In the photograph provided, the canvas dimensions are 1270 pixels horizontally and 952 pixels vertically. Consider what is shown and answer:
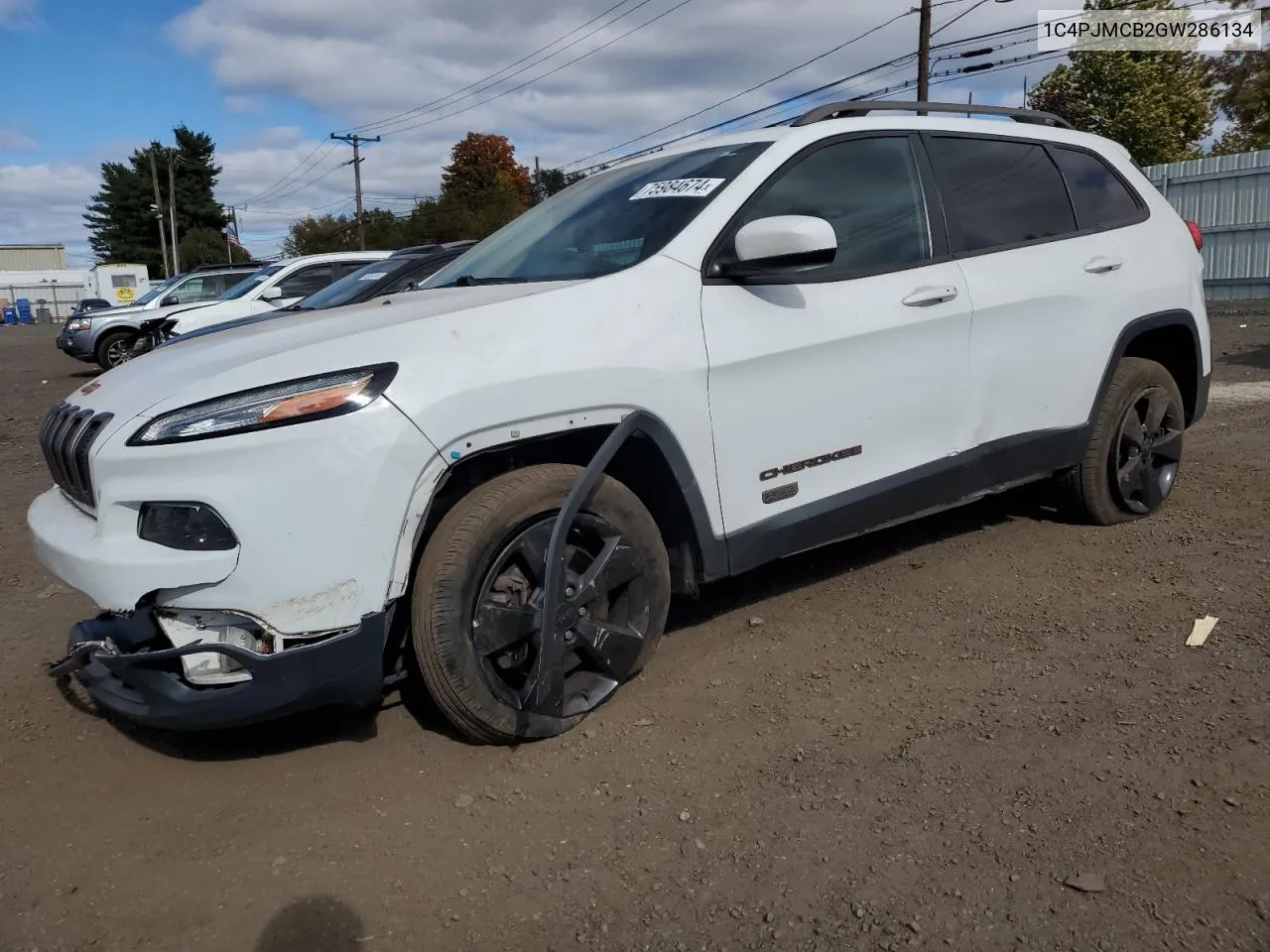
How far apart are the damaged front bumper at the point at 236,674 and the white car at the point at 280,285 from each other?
35.0 ft

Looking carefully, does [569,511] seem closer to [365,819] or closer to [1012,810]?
[365,819]

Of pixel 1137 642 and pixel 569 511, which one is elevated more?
pixel 569 511

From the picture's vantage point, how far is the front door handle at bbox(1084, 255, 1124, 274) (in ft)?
14.3

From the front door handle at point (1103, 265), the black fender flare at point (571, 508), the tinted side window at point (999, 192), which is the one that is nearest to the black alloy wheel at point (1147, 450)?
the front door handle at point (1103, 265)

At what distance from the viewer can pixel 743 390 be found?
3232 millimetres

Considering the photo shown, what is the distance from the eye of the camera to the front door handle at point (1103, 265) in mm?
4344

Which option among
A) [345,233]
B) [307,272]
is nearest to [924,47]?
[307,272]

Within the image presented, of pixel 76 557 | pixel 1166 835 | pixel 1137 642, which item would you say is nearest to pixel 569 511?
pixel 76 557

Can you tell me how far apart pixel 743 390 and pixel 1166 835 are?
5.52 feet

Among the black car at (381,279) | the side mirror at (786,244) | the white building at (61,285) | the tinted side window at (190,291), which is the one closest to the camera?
the side mirror at (786,244)

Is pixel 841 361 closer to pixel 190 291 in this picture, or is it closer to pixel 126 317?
pixel 190 291

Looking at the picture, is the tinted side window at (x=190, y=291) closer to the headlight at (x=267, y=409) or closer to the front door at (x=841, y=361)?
the front door at (x=841, y=361)

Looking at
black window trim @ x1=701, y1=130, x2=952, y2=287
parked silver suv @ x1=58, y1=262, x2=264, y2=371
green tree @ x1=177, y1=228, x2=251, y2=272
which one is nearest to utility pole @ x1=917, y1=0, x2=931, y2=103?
parked silver suv @ x1=58, y1=262, x2=264, y2=371

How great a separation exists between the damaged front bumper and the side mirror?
1.55 m
